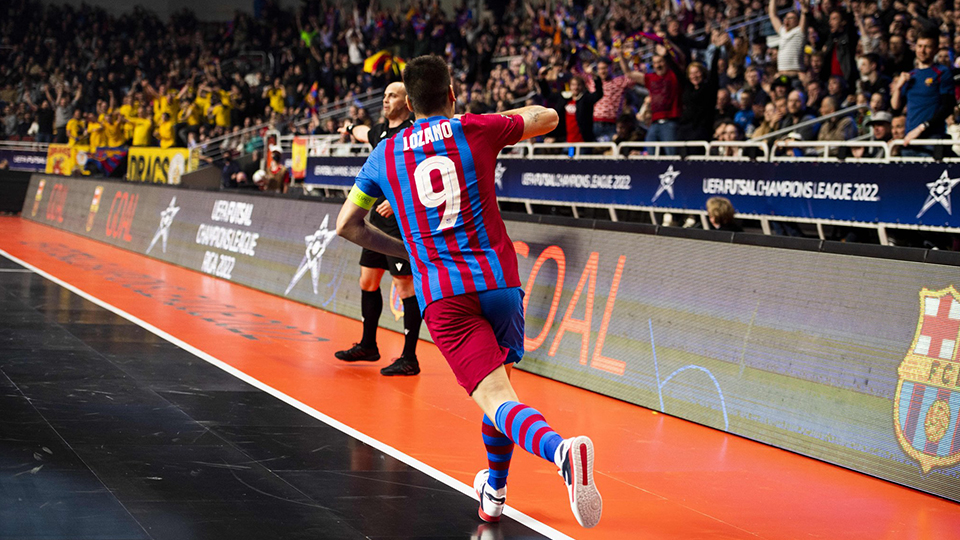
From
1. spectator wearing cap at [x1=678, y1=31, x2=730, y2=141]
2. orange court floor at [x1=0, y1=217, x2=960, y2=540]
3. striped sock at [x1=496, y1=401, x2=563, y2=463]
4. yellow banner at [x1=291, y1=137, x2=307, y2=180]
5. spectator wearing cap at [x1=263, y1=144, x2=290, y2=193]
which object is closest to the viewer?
striped sock at [x1=496, y1=401, x2=563, y2=463]

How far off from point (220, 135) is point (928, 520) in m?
27.1

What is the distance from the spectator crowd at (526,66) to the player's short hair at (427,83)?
7.19 metres

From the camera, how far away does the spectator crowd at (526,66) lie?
464 inches

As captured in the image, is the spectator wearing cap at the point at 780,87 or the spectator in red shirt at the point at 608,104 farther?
the spectator in red shirt at the point at 608,104

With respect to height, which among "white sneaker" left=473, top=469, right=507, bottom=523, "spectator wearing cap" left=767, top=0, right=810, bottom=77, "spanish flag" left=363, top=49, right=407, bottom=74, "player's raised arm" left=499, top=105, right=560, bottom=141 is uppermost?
"spanish flag" left=363, top=49, right=407, bottom=74

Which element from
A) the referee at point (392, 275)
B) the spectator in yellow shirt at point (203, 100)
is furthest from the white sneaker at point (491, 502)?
the spectator in yellow shirt at point (203, 100)

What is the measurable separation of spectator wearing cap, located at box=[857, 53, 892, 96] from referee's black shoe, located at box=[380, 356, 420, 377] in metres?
6.94

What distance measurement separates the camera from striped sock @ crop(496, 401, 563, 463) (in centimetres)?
371

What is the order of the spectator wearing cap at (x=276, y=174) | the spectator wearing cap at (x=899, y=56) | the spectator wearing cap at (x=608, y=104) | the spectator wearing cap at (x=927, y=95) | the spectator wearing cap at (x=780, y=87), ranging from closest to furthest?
the spectator wearing cap at (x=927, y=95)
the spectator wearing cap at (x=899, y=56)
the spectator wearing cap at (x=780, y=87)
the spectator wearing cap at (x=608, y=104)
the spectator wearing cap at (x=276, y=174)

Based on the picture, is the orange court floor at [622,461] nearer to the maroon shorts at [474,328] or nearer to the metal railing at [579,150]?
the maroon shorts at [474,328]

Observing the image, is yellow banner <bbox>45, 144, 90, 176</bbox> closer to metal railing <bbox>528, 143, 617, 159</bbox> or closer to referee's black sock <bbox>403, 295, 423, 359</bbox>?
metal railing <bbox>528, 143, 617, 159</bbox>

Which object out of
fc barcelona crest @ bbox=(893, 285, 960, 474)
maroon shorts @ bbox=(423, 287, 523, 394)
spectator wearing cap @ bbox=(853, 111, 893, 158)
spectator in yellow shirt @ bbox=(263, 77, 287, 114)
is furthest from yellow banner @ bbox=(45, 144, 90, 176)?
fc barcelona crest @ bbox=(893, 285, 960, 474)

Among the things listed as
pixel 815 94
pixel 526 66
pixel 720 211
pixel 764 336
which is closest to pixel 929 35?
pixel 815 94

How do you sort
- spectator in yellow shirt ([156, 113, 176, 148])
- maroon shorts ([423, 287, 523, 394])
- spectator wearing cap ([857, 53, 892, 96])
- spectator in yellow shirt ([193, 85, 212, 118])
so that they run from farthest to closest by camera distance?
spectator in yellow shirt ([193, 85, 212, 118])
spectator in yellow shirt ([156, 113, 176, 148])
spectator wearing cap ([857, 53, 892, 96])
maroon shorts ([423, 287, 523, 394])
